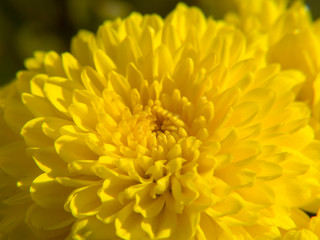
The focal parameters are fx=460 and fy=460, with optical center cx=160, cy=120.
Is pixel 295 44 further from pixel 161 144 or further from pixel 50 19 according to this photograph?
pixel 50 19

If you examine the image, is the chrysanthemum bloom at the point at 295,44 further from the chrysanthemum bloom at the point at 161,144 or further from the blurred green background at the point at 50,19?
the blurred green background at the point at 50,19

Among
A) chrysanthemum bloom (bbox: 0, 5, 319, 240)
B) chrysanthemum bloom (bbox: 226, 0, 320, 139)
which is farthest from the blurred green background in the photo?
chrysanthemum bloom (bbox: 0, 5, 319, 240)

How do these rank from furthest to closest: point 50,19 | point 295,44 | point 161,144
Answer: point 50,19 → point 295,44 → point 161,144

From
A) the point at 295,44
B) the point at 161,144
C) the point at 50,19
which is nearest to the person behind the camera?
the point at 161,144

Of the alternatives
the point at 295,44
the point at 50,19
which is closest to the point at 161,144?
the point at 295,44

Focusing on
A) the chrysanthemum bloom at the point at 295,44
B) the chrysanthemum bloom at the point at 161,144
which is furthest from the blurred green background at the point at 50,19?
the chrysanthemum bloom at the point at 161,144

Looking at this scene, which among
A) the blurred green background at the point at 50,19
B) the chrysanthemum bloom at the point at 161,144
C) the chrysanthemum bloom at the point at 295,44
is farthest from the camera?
the blurred green background at the point at 50,19
